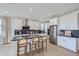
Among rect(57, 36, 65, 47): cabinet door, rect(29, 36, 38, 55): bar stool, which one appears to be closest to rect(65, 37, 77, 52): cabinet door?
rect(57, 36, 65, 47): cabinet door

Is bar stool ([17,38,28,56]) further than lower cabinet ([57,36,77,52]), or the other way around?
lower cabinet ([57,36,77,52])

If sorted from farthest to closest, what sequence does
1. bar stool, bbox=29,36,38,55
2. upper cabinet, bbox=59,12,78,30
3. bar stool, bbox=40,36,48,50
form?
upper cabinet, bbox=59,12,78,30
bar stool, bbox=40,36,48,50
bar stool, bbox=29,36,38,55

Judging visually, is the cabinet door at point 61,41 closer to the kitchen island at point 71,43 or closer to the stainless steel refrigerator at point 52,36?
the kitchen island at point 71,43

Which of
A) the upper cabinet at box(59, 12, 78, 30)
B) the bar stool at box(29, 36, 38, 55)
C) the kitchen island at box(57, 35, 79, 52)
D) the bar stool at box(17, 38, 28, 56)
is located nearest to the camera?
the bar stool at box(17, 38, 28, 56)

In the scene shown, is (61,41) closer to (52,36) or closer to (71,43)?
(52,36)

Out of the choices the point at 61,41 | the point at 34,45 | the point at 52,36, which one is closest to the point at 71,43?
the point at 61,41

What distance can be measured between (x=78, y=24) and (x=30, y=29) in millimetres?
2542

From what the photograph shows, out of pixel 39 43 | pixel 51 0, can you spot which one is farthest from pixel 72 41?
pixel 51 0

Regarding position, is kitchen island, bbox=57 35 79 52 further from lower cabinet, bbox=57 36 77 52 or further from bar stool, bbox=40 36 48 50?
bar stool, bbox=40 36 48 50

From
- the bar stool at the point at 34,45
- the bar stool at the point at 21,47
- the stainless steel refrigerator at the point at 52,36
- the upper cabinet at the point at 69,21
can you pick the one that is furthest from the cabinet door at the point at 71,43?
the bar stool at the point at 21,47

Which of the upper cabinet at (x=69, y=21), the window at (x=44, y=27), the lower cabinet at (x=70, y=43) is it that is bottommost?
the lower cabinet at (x=70, y=43)

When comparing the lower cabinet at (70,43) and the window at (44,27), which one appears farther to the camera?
the lower cabinet at (70,43)

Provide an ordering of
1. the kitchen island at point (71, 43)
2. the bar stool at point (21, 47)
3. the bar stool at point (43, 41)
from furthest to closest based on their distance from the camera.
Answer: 1. the kitchen island at point (71, 43)
2. the bar stool at point (43, 41)
3. the bar stool at point (21, 47)

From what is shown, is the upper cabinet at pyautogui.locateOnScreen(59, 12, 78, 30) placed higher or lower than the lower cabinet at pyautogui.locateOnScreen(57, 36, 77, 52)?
higher
